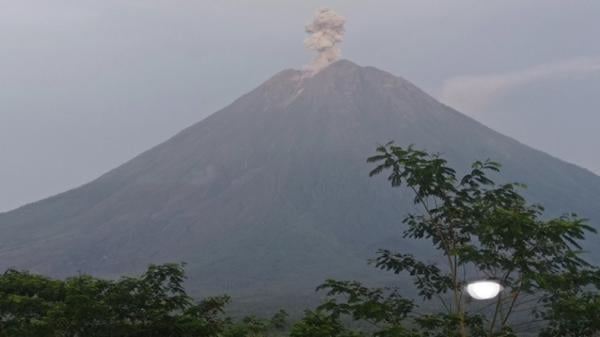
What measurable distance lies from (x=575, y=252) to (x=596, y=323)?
93cm

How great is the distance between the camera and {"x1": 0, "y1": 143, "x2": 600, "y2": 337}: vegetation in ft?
31.5

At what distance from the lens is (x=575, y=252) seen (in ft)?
32.3

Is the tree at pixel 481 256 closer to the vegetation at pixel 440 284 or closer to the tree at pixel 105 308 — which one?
the vegetation at pixel 440 284

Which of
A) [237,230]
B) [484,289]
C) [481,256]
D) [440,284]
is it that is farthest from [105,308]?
[237,230]

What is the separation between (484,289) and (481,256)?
0.72 metres

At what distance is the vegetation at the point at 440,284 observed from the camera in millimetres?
9609

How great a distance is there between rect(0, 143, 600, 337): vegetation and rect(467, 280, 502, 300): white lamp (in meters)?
0.10

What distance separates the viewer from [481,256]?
9.78 meters

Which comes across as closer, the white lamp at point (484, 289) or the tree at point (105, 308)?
the white lamp at point (484, 289)

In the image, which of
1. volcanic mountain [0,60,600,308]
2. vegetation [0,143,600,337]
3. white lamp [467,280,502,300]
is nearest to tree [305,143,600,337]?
vegetation [0,143,600,337]

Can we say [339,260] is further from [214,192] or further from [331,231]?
[214,192]

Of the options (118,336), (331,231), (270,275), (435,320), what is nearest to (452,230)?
(435,320)

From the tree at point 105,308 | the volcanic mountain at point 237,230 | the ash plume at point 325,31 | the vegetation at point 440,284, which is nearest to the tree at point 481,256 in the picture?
the vegetation at point 440,284

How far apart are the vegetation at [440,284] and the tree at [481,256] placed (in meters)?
0.01
